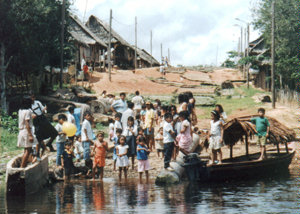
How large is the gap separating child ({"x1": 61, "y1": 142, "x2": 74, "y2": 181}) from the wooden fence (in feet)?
66.7

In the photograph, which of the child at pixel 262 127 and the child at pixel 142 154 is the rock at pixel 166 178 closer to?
the child at pixel 142 154

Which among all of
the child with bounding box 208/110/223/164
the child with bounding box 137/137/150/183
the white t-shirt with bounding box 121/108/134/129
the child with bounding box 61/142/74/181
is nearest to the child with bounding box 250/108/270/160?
the child with bounding box 208/110/223/164

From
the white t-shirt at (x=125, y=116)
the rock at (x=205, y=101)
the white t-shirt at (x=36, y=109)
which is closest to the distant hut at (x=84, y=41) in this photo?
the rock at (x=205, y=101)

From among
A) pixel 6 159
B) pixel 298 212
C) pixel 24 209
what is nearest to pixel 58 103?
pixel 6 159

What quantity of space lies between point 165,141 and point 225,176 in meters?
2.09

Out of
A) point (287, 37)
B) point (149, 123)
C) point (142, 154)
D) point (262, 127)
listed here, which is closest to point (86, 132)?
point (142, 154)

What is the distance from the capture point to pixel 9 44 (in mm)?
26578

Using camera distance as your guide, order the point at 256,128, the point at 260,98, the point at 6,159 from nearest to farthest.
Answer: the point at 256,128 < the point at 6,159 < the point at 260,98

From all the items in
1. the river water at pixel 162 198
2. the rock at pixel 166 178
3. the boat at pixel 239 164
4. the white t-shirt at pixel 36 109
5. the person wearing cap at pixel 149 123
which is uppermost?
the white t-shirt at pixel 36 109

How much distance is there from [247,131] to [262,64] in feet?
97.1

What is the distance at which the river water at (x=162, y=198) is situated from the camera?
34.9 ft

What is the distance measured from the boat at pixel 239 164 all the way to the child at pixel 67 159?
407 centimetres

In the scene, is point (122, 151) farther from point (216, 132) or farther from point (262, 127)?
point (262, 127)

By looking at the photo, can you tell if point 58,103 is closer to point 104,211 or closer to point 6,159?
point 6,159
